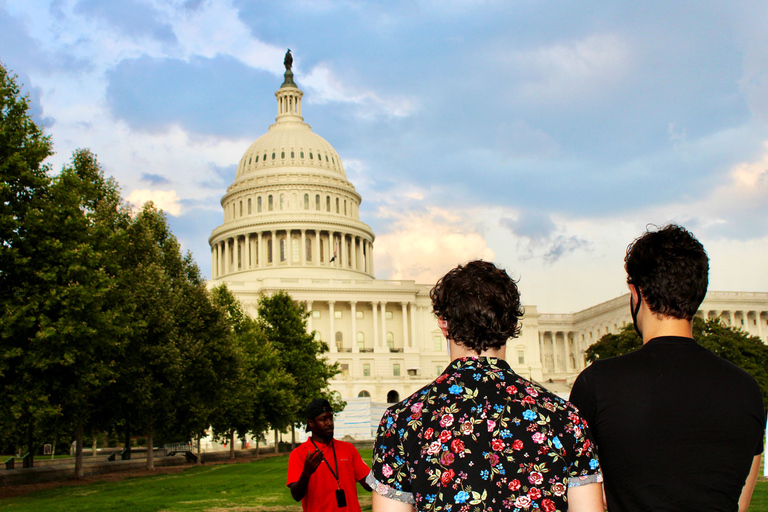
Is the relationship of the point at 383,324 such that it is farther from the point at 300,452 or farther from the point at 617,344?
the point at 300,452

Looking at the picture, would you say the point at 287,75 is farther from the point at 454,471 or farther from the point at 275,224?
the point at 454,471

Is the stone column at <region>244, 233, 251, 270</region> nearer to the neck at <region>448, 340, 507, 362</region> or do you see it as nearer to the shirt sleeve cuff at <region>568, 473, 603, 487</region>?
the neck at <region>448, 340, 507, 362</region>

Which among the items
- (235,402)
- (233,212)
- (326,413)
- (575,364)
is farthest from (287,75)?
(326,413)

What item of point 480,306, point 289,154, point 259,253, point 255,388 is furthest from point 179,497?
point 289,154

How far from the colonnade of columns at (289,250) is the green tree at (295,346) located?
60.1 metres

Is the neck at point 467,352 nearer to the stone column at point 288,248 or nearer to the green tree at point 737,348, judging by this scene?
the green tree at point 737,348

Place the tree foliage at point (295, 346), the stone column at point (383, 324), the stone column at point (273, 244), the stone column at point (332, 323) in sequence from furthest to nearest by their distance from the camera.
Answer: the stone column at point (273, 244)
the stone column at point (383, 324)
the stone column at point (332, 323)
the tree foliage at point (295, 346)

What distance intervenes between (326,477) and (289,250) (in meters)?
117

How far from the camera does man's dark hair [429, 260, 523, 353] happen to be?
14.5 feet

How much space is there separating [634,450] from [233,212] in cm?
13185

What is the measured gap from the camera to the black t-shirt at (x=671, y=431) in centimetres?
464

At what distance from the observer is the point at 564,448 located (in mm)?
4094

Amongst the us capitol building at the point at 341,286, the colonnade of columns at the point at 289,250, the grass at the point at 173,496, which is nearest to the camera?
the grass at the point at 173,496

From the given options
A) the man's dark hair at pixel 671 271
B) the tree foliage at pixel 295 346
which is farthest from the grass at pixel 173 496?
the tree foliage at pixel 295 346
